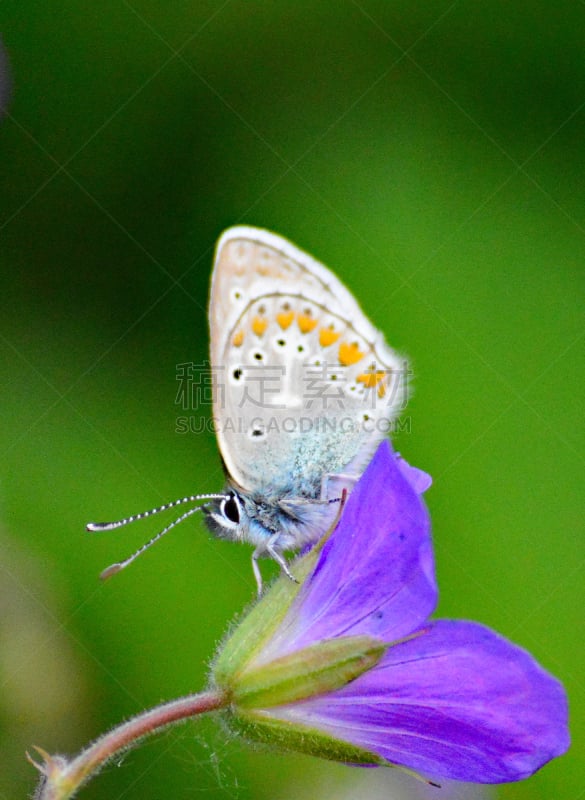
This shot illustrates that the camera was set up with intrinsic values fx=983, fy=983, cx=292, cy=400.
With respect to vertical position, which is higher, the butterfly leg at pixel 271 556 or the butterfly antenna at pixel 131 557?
the butterfly leg at pixel 271 556

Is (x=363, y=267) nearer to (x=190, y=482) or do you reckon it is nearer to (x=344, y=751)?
(x=190, y=482)

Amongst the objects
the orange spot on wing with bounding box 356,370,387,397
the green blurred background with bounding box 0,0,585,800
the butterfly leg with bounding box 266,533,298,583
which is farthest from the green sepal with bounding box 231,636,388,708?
the green blurred background with bounding box 0,0,585,800

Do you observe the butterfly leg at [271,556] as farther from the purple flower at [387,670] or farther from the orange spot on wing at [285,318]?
the orange spot on wing at [285,318]

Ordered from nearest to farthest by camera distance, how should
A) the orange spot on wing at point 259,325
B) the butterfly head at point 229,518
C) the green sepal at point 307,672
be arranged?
1. the green sepal at point 307,672
2. the butterfly head at point 229,518
3. the orange spot on wing at point 259,325

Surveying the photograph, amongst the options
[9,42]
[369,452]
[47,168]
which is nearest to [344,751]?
[369,452]

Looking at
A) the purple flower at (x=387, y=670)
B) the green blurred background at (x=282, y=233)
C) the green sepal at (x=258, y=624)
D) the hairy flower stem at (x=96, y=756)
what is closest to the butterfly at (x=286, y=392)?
the green sepal at (x=258, y=624)

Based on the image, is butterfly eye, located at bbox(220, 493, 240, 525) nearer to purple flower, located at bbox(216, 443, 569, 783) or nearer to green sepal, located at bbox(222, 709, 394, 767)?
purple flower, located at bbox(216, 443, 569, 783)

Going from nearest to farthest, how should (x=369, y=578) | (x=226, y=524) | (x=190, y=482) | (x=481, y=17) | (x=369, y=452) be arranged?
(x=369, y=578) < (x=226, y=524) < (x=369, y=452) < (x=190, y=482) < (x=481, y=17)
